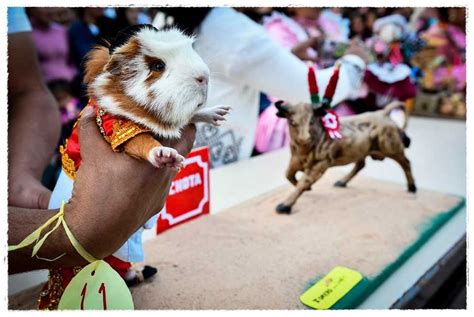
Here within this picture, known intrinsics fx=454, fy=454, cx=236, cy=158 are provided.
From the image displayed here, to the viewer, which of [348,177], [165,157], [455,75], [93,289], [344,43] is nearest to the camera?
[165,157]

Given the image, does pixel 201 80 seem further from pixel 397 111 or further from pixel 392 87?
pixel 392 87

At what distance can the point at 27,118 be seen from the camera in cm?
82

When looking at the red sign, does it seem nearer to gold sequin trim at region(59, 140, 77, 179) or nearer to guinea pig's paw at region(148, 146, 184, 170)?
gold sequin trim at region(59, 140, 77, 179)

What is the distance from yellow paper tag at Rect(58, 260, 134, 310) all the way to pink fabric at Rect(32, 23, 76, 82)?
0.94 metres

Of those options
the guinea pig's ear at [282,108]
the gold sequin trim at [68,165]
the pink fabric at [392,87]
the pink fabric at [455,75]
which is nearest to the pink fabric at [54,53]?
the guinea pig's ear at [282,108]

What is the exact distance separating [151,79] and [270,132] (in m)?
1.14

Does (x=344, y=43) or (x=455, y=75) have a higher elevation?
(x=344, y=43)

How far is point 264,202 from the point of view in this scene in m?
1.20

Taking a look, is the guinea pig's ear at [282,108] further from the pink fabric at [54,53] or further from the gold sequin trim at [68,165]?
the pink fabric at [54,53]

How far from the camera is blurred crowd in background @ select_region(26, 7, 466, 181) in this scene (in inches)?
49.1

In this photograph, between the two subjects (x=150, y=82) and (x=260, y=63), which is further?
(x=260, y=63)

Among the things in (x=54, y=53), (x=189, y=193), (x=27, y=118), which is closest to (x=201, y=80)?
(x=27, y=118)

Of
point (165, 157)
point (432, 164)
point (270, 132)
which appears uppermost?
point (165, 157)

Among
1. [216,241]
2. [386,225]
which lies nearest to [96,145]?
[216,241]
